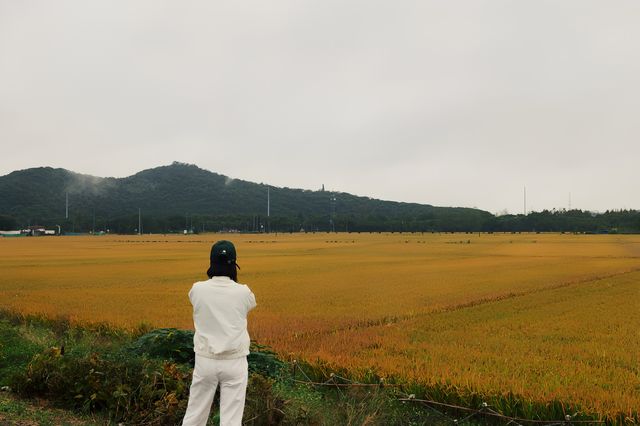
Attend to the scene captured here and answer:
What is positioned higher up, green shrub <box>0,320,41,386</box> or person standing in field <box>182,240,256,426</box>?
person standing in field <box>182,240,256,426</box>

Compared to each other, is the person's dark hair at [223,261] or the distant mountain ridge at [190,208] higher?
the distant mountain ridge at [190,208]

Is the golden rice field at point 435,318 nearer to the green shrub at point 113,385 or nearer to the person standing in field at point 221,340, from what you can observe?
the green shrub at point 113,385

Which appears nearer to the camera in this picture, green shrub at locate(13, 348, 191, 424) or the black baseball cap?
the black baseball cap

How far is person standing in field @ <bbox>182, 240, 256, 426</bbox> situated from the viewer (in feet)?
14.8

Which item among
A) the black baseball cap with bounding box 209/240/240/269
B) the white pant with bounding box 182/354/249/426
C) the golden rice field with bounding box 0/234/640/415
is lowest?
the golden rice field with bounding box 0/234/640/415

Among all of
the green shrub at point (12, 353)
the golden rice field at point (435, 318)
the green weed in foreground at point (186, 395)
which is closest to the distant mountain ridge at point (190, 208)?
the golden rice field at point (435, 318)

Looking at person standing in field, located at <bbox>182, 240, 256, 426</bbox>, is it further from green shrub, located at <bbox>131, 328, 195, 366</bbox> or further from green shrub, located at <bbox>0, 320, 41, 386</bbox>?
green shrub, located at <bbox>0, 320, 41, 386</bbox>

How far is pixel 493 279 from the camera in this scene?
25.2 meters

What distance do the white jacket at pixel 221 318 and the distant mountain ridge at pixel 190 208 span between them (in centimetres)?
13968

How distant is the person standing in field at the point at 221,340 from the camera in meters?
4.50

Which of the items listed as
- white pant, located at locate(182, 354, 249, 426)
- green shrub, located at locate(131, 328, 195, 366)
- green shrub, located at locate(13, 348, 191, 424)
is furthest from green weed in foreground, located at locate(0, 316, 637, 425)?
white pant, located at locate(182, 354, 249, 426)

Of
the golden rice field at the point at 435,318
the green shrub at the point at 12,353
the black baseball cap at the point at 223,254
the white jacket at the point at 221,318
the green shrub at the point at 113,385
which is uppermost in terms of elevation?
the black baseball cap at the point at 223,254

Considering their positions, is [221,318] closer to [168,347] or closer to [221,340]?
[221,340]

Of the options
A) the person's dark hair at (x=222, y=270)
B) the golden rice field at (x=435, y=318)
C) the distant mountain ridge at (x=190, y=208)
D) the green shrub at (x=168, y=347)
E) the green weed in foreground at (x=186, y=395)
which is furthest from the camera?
the distant mountain ridge at (x=190, y=208)
